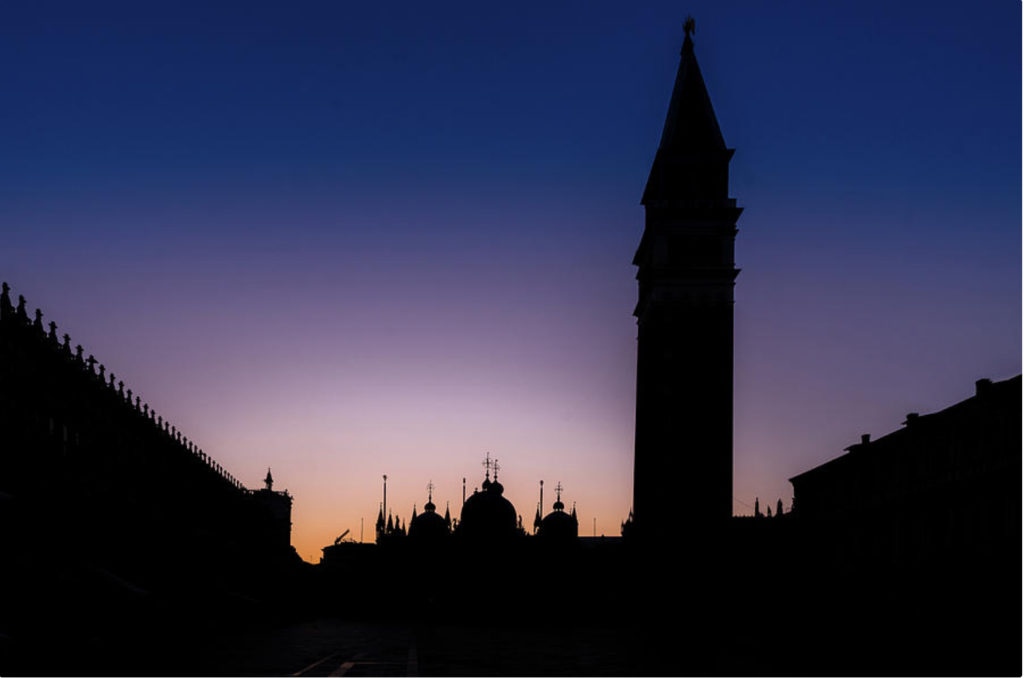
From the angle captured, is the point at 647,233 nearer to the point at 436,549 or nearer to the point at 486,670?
the point at 436,549

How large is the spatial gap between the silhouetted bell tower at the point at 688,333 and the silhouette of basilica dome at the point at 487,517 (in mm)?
24371

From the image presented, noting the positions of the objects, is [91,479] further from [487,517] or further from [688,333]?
[487,517]

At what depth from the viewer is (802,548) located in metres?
83.8

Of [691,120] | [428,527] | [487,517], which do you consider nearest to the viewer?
[691,120]

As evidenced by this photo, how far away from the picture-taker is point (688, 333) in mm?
93250

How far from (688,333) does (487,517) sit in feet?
112

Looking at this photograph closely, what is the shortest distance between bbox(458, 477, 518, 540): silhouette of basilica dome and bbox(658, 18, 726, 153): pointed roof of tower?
38490 mm

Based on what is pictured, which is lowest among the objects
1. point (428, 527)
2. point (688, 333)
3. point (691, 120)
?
point (428, 527)

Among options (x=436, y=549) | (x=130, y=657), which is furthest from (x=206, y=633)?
(x=436, y=549)

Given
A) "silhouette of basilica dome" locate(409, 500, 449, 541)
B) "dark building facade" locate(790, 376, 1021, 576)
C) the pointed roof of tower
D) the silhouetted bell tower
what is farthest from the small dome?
"dark building facade" locate(790, 376, 1021, 576)

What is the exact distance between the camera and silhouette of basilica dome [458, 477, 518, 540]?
4656 inches

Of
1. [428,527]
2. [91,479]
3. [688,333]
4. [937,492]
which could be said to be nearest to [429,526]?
[428,527]

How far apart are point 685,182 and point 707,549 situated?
25.2 m

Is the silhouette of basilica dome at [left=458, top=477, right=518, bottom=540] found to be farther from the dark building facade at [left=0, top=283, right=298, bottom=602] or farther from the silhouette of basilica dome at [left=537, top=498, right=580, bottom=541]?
the dark building facade at [left=0, top=283, right=298, bottom=602]
